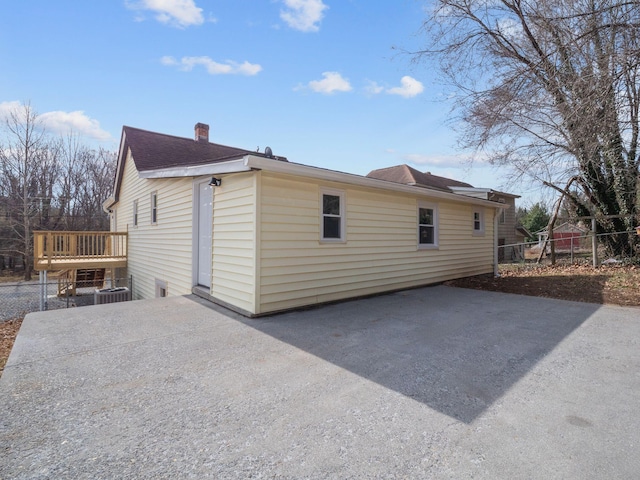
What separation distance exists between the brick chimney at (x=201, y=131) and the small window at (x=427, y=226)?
377 inches

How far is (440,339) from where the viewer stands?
13.8 ft

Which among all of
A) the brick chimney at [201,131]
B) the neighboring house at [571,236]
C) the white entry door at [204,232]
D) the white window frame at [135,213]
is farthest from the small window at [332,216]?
the brick chimney at [201,131]

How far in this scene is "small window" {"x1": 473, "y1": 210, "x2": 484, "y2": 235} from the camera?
33.5ft

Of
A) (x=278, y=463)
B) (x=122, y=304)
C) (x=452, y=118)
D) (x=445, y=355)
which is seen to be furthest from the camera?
(x=452, y=118)

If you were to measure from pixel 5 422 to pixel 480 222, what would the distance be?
36.4 ft

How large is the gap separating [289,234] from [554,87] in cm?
621

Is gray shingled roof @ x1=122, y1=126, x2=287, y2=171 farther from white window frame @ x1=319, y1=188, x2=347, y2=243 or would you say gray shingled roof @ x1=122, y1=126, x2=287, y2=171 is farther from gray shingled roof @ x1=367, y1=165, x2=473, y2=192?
gray shingled roof @ x1=367, y1=165, x2=473, y2=192

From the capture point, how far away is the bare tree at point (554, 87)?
5.63 metres

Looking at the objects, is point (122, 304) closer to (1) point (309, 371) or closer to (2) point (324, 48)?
(1) point (309, 371)

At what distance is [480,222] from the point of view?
10406 mm

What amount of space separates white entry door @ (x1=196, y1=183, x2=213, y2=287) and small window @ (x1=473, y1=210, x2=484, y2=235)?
311 inches

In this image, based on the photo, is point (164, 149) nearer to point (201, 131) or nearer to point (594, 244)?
point (201, 131)

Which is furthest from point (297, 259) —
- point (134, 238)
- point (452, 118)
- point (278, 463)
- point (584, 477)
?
point (134, 238)

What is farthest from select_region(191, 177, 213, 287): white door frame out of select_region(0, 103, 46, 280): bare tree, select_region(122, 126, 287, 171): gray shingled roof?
select_region(0, 103, 46, 280): bare tree
